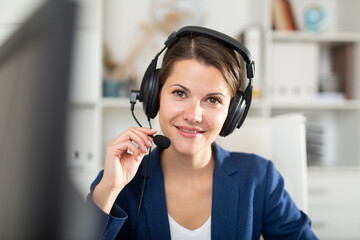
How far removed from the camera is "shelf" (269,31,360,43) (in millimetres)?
2205

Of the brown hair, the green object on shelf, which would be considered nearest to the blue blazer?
the brown hair

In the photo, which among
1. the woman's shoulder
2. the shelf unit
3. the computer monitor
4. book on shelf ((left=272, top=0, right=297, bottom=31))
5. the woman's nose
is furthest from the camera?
book on shelf ((left=272, top=0, right=297, bottom=31))

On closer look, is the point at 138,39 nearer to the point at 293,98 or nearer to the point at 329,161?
the point at 293,98

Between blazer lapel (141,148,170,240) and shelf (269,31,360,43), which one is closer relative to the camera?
blazer lapel (141,148,170,240)

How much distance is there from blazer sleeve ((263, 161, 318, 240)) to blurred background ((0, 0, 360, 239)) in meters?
1.22

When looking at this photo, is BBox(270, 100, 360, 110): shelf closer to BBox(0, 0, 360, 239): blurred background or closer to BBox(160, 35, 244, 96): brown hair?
BBox(0, 0, 360, 239): blurred background

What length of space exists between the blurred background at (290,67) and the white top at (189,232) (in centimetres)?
112

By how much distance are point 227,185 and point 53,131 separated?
883mm

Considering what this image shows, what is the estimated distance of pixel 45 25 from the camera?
0.57 ft

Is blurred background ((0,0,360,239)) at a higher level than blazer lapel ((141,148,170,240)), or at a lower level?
higher

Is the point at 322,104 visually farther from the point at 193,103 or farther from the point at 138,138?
the point at 138,138

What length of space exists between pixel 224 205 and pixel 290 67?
1.56 metres

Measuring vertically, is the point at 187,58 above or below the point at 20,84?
above

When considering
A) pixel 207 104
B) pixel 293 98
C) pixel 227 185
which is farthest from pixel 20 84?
pixel 293 98
